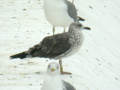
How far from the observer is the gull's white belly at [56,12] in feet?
20.5

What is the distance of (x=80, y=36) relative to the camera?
531 cm

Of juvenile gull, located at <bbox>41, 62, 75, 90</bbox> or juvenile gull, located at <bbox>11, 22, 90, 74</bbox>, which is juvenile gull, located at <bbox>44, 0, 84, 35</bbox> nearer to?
juvenile gull, located at <bbox>11, 22, 90, 74</bbox>

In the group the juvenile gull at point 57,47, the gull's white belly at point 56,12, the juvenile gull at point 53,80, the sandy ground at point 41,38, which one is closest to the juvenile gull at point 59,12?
the gull's white belly at point 56,12

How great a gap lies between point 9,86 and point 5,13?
2878 millimetres

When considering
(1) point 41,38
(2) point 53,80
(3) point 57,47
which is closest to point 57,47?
(3) point 57,47

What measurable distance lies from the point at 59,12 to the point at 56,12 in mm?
56

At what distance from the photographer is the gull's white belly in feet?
20.5

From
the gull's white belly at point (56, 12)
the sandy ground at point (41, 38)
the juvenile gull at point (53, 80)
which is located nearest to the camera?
the juvenile gull at point (53, 80)

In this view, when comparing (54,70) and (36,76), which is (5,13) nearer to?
(36,76)

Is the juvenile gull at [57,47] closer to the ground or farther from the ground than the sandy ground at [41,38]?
farther from the ground

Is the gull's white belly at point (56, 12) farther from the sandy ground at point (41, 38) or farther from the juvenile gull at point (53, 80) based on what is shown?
the juvenile gull at point (53, 80)

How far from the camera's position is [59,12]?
6.29m

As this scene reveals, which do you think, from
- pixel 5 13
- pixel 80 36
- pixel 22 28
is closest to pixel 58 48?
pixel 80 36

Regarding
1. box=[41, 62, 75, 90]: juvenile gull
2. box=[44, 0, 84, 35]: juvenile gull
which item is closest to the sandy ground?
box=[44, 0, 84, 35]: juvenile gull
